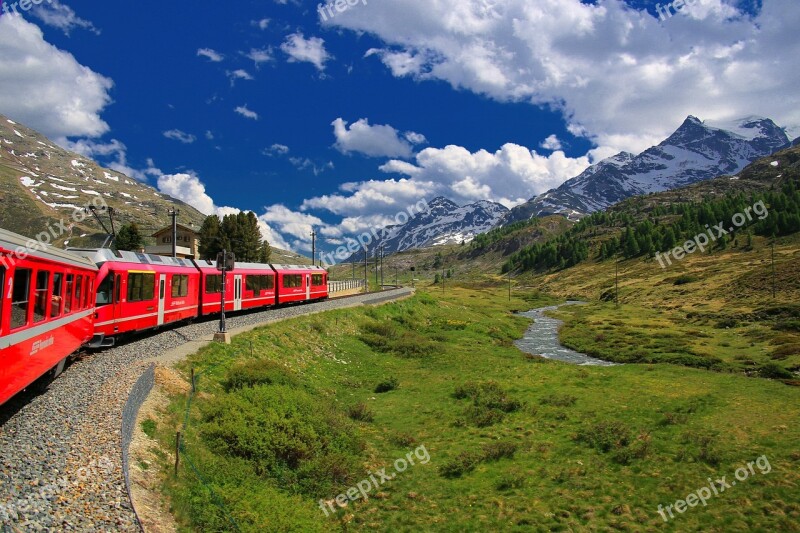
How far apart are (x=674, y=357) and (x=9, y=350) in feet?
159

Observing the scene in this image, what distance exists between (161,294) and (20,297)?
15939 mm

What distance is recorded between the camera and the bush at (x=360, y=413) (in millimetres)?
23250

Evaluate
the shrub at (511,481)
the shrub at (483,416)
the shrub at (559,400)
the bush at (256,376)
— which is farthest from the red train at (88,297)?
the shrub at (559,400)

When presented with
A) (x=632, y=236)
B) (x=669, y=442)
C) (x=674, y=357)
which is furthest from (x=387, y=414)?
(x=632, y=236)

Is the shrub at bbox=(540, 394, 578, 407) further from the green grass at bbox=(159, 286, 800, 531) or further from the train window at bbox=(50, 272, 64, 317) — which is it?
the train window at bbox=(50, 272, 64, 317)

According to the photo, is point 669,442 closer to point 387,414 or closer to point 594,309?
point 387,414

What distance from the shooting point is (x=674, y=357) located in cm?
4469

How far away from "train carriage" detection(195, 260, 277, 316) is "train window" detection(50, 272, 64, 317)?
1792 centimetres

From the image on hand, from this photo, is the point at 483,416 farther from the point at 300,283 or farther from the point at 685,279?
the point at 685,279

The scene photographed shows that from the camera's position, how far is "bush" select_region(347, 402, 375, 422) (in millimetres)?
23250

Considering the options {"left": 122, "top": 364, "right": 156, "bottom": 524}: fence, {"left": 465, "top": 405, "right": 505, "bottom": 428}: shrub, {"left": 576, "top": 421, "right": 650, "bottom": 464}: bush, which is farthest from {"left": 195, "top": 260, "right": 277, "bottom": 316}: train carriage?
{"left": 576, "top": 421, "right": 650, "bottom": 464}: bush

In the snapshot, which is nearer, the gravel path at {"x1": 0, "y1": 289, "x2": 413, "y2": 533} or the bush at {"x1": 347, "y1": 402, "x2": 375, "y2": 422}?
the gravel path at {"x1": 0, "y1": 289, "x2": 413, "y2": 533}

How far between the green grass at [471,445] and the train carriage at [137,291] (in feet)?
15.6

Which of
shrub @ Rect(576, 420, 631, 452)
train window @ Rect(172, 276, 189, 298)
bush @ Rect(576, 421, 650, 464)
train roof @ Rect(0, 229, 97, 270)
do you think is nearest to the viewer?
train roof @ Rect(0, 229, 97, 270)
